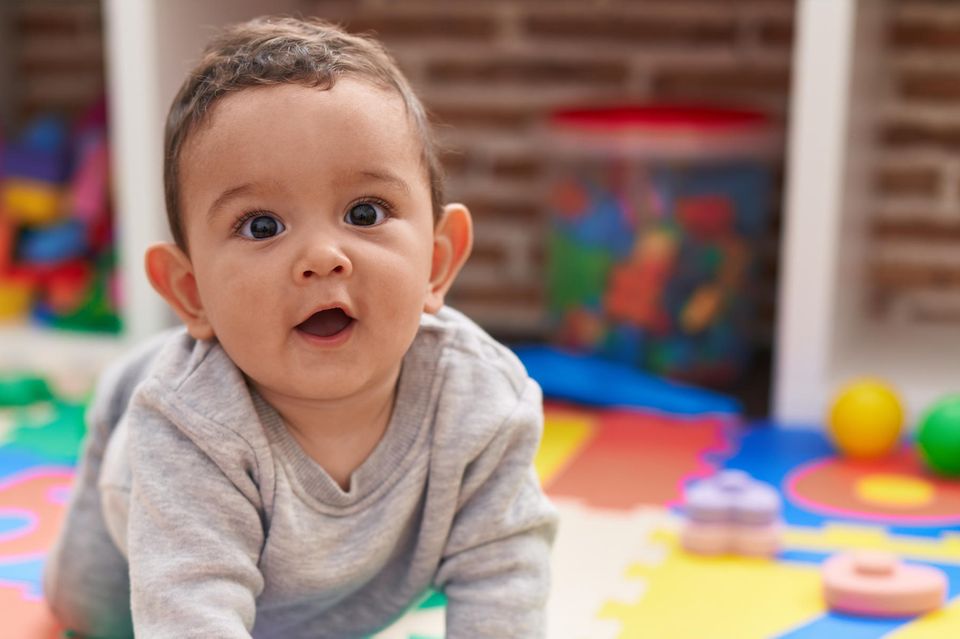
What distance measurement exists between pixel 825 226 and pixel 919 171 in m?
0.42

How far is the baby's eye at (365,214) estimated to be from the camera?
637 millimetres

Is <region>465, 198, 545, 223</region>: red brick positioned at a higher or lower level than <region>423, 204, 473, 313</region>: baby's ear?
lower

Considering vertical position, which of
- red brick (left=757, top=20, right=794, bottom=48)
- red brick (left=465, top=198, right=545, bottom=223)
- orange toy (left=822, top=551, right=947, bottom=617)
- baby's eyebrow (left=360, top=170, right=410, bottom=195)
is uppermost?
red brick (left=757, top=20, right=794, bottom=48)

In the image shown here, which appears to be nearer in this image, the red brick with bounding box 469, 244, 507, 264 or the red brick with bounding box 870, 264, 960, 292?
the red brick with bounding box 870, 264, 960, 292

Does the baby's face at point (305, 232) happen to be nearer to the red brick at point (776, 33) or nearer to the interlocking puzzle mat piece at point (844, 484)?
the interlocking puzzle mat piece at point (844, 484)

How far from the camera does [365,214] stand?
2.10 ft

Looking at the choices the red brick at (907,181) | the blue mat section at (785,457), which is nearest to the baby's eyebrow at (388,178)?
the blue mat section at (785,457)

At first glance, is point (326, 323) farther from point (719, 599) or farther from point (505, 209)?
point (505, 209)

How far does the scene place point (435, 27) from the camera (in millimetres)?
1748

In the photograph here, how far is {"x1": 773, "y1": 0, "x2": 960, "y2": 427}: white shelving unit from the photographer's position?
1236 mm

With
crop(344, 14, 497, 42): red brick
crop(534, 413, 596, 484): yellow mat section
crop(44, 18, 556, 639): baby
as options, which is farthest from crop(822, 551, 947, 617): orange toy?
crop(344, 14, 497, 42): red brick

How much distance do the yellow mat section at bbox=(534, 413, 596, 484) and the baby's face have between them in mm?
526

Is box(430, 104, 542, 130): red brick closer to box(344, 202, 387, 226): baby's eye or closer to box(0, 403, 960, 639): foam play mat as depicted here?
box(0, 403, 960, 639): foam play mat

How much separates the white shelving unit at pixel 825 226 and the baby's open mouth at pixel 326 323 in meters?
0.75
